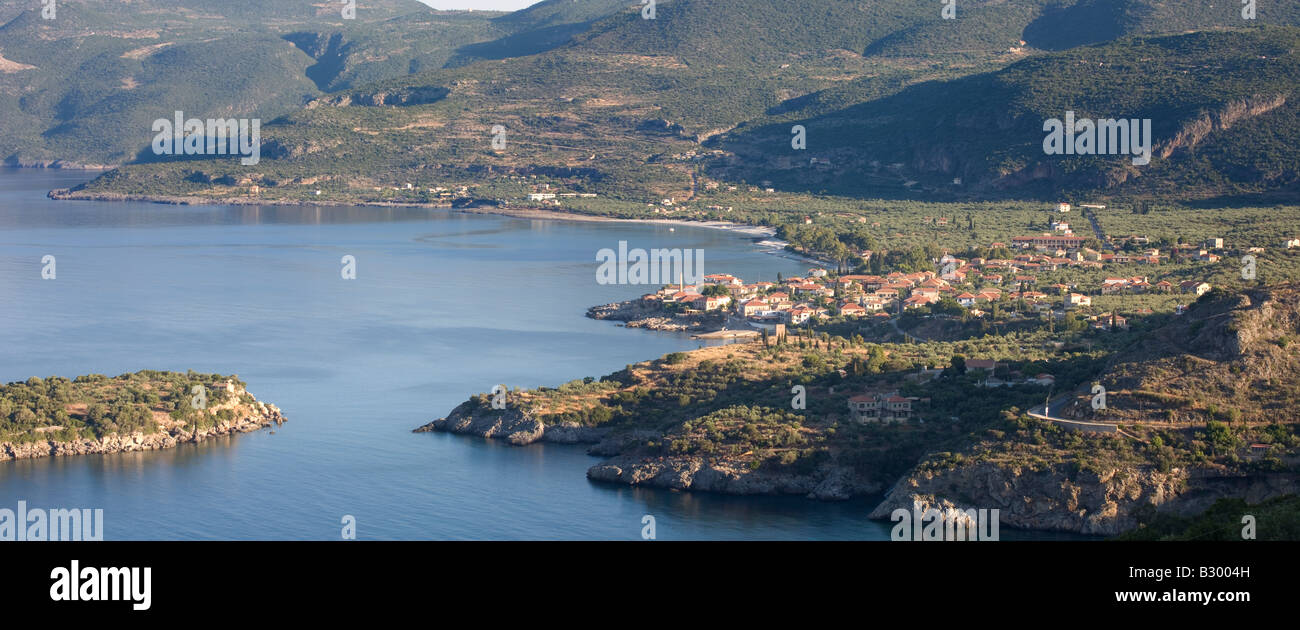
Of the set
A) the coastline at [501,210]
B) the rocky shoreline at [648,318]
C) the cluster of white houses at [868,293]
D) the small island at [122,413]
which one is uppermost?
the coastline at [501,210]

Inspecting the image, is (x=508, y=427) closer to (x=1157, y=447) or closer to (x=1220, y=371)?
(x=1157, y=447)

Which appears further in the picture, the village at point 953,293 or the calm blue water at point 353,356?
the village at point 953,293

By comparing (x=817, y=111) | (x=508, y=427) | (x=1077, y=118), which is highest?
(x=817, y=111)

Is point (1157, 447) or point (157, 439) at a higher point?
point (1157, 447)

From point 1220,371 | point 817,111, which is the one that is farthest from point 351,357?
point 817,111

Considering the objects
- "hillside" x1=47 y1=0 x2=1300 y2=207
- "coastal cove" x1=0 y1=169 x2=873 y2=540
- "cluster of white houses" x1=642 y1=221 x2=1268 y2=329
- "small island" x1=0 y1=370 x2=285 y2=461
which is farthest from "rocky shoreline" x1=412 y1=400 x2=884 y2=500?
"hillside" x1=47 y1=0 x2=1300 y2=207

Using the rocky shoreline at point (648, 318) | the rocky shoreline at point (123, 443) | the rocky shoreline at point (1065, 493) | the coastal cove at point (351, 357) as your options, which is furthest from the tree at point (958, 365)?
the rocky shoreline at point (648, 318)

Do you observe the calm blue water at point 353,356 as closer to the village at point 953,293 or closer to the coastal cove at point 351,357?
the coastal cove at point 351,357
